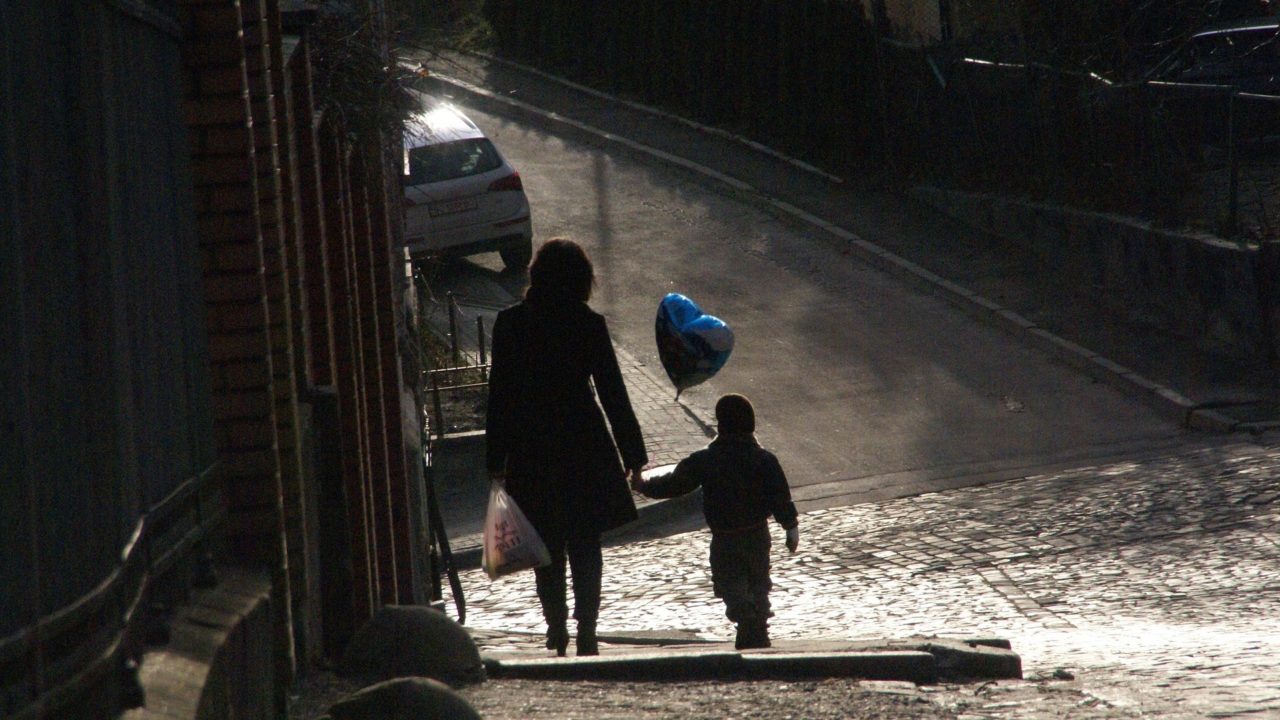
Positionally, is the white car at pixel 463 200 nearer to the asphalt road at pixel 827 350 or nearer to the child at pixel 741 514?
the asphalt road at pixel 827 350

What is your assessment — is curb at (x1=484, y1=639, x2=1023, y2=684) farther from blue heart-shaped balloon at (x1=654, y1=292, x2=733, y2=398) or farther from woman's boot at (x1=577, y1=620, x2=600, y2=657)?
blue heart-shaped balloon at (x1=654, y1=292, x2=733, y2=398)

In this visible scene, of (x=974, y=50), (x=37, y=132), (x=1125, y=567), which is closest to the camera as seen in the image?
(x=37, y=132)

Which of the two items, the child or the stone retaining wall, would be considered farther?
the stone retaining wall

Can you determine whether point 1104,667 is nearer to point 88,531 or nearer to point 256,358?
point 256,358

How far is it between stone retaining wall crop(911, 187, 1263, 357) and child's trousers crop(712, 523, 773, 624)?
861cm

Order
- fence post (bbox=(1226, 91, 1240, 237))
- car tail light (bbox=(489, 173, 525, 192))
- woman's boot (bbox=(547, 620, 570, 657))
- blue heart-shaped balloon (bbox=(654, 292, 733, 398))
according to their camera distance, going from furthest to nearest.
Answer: car tail light (bbox=(489, 173, 525, 192))
fence post (bbox=(1226, 91, 1240, 237))
blue heart-shaped balloon (bbox=(654, 292, 733, 398))
woman's boot (bbox=(547, 620, 570, 657))

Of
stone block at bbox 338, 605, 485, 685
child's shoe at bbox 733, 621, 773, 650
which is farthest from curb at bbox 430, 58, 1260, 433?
stone block at bbox 338, 605, 485, 685

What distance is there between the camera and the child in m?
7.25

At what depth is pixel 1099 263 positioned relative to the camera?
17.1 m

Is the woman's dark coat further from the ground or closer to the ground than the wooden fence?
closer to the ground

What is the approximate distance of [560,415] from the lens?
252 inches

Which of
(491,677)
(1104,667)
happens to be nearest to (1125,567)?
(1104,667)

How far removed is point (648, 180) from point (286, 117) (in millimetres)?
17989

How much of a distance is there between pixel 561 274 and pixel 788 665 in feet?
5.72
